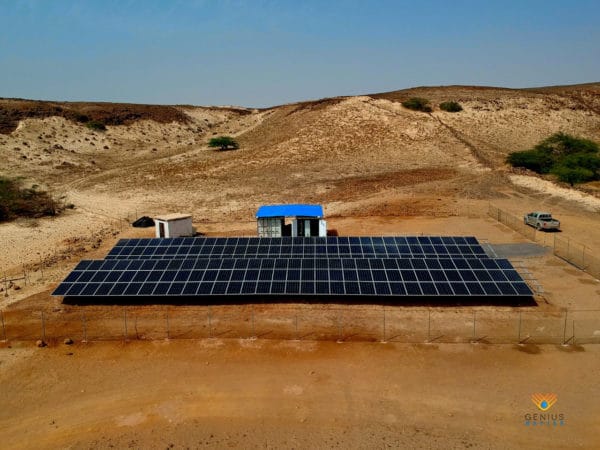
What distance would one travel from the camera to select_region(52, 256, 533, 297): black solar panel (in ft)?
78.8

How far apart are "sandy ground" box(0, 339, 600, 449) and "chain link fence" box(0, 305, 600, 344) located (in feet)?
2.85

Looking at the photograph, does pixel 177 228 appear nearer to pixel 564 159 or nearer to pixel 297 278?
pixel 297 278

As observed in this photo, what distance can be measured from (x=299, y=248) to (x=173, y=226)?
1197cm

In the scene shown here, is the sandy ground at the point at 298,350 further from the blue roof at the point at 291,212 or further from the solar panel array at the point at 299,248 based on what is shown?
the solar panel array at the point at 299,248

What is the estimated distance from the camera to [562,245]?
1320 inches

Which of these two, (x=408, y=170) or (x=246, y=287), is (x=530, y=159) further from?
(x=246, y=287)

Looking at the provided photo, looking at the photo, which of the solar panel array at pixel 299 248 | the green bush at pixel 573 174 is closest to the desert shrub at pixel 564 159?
the green bush at pixel 573 174

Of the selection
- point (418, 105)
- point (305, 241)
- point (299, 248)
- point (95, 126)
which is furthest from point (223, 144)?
point (299, 248)

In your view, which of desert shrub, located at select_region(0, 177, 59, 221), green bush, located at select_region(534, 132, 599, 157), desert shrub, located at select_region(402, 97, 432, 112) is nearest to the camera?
desert shrub, located at select_region(0, 177, 59, 221)

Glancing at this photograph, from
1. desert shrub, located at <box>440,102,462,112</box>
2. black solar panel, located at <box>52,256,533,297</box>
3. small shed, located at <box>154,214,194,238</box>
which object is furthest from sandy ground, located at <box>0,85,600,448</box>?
desert shrub, located at <box>440,102,462,112</box>

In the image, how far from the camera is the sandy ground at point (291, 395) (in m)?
15.0

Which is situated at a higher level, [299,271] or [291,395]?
[299,271]

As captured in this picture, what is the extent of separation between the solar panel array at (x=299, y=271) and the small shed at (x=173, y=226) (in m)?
6.19

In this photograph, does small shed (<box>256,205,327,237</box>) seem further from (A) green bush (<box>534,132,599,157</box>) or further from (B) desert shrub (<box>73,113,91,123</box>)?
(B) desert shrub (<box>73,113,91,123</box>)
